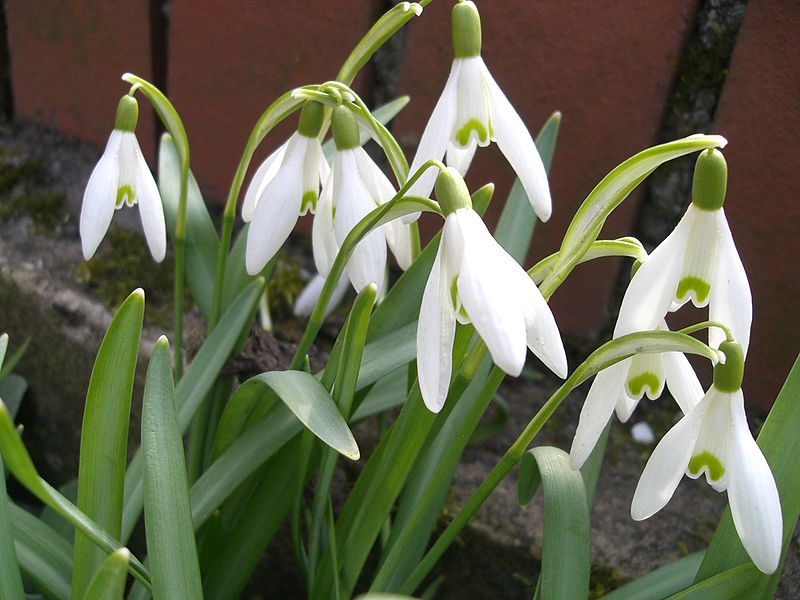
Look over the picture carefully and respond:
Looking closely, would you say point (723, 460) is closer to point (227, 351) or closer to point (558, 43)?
point (227, 351)

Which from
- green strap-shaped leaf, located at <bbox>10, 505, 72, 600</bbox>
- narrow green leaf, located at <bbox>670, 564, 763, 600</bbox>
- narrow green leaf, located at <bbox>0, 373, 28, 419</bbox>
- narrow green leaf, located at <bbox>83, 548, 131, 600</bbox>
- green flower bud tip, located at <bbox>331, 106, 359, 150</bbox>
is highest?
green flower bud tip, located at <bbox>331, 106, 359, 150</bbox>

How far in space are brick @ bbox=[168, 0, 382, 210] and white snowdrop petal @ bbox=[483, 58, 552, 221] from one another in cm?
68

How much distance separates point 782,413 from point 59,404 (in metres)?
1.07

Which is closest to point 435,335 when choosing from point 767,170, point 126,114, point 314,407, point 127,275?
point 314,407

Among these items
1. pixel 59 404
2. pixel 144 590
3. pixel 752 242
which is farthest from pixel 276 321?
pixel 752 242

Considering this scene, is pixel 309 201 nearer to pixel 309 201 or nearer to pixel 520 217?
pixel 309 201

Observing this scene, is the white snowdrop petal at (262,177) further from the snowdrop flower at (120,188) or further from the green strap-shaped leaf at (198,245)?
the green strap-shaped leaf at (198,245)

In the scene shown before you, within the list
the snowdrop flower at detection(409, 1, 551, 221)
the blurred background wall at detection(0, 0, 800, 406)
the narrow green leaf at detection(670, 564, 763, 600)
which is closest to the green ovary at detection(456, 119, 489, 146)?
the snowdrop flower at detection(409, 1, 551, 221)

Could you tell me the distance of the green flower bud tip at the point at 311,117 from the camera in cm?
83

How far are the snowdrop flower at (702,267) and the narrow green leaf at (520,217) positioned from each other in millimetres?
397

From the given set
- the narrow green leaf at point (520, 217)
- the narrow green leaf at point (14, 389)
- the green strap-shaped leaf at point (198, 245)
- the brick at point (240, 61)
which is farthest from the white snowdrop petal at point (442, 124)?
the narrow green leaf at point (14, 389)

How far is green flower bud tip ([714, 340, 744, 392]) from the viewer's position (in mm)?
640

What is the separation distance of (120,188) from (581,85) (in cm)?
67

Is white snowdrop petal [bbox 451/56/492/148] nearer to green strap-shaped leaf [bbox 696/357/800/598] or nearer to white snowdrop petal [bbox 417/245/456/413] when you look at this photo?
white snowdrop petal [bbox 417/245/456/413]
